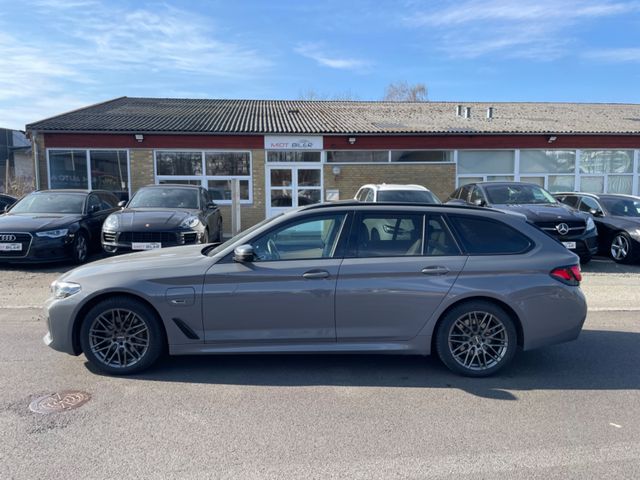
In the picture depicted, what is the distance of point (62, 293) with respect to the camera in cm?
437

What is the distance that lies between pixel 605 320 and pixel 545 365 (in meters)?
2.29

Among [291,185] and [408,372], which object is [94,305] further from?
[291,185]

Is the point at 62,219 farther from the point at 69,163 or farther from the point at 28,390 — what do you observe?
the point at 69,163

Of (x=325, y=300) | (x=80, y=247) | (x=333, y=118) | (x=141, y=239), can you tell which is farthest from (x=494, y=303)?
(x=333, y=118)

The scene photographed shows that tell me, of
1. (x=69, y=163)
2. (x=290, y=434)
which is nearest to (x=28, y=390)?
(x=290, y=434)

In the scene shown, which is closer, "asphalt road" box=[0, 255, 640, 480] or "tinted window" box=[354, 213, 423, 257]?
"asphalt road" box=[0, 255, 640, 480]

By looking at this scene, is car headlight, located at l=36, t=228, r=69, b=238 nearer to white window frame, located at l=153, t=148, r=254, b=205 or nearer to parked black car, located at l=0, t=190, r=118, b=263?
parked black car, located at l=0, t=190, r=118, b=263

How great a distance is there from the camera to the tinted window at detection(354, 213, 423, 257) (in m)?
4.46

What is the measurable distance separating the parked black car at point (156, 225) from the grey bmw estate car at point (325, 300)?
466cm

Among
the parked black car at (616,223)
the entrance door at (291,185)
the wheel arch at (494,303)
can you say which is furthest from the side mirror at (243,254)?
the entrance door at (291,185)

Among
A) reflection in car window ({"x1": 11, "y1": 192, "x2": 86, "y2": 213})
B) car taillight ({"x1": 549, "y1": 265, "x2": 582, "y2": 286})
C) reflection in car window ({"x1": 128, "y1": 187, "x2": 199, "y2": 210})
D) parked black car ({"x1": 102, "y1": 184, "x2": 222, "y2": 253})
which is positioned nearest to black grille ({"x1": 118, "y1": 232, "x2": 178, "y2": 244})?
parked black car ({"x1": 102, "y1": 184, "x2": 222, "y2": 253})

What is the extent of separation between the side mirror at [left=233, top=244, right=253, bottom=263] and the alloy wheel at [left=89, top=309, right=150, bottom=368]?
3.28ft

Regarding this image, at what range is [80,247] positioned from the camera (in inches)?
394

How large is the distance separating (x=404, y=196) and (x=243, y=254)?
7.16 m
